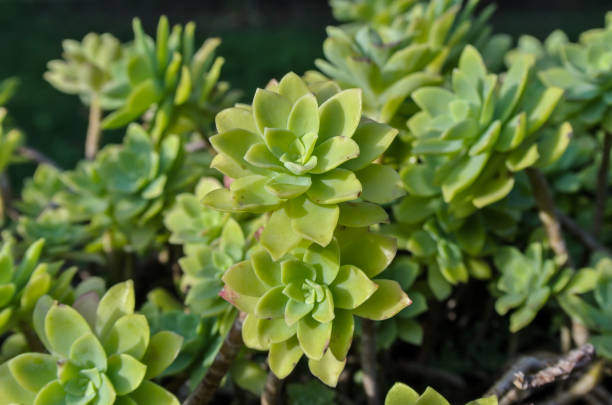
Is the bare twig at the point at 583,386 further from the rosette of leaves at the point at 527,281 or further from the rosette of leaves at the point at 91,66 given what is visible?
the rosette of leaves at the point at 91,66

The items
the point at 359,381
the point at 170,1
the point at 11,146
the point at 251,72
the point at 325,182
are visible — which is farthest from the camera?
the point at 170,1

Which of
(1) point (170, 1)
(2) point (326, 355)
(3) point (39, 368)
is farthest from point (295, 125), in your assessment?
(1) point (170, 1)

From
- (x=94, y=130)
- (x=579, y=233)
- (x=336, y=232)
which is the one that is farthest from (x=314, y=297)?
(x=94, y=130)

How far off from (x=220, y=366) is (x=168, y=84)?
0.47 m

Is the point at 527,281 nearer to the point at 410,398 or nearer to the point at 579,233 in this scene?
the point at 579,233

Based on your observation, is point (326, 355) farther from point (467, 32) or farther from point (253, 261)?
point (467, 32)

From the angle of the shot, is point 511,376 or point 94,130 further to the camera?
point 94,130

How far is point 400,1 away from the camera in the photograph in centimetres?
116

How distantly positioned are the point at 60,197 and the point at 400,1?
71cm

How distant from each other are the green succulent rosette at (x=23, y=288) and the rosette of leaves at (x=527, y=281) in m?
0.58

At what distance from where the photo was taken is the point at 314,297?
0.62 meters

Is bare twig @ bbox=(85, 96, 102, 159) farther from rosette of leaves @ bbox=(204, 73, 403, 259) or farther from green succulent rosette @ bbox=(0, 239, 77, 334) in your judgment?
rosette of leaves @ bbox=(204, 73, 403, 259)

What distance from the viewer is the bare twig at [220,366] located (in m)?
0.68

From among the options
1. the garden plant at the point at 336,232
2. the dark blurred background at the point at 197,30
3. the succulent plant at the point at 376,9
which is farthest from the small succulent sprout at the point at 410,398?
the dark blurred background at the point at 197,30
